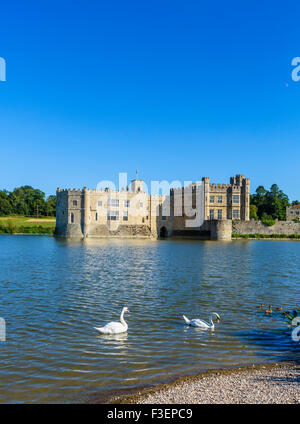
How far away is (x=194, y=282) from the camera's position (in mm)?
16562

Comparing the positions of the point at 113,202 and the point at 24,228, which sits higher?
the point at 113,202

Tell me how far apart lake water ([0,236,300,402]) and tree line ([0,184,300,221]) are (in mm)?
63380

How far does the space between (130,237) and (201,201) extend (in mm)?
11645

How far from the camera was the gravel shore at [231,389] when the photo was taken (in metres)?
5.39

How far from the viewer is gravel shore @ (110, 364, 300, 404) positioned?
5391 millimetres

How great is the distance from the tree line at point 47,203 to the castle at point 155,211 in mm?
21489

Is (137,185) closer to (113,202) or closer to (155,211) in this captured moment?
(155,211)

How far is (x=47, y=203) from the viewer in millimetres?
94188

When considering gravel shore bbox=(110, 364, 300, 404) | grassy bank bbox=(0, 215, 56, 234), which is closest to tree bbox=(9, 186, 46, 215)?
grassy bank bbox=(0, 215, 56, 234)

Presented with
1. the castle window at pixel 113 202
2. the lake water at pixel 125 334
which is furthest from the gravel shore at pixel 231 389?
the castle window at pixel 113 202

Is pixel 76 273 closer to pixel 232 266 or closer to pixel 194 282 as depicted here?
pixel 194 282

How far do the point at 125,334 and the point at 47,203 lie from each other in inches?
3488

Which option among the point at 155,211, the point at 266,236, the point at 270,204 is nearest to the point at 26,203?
the point at 155,211
